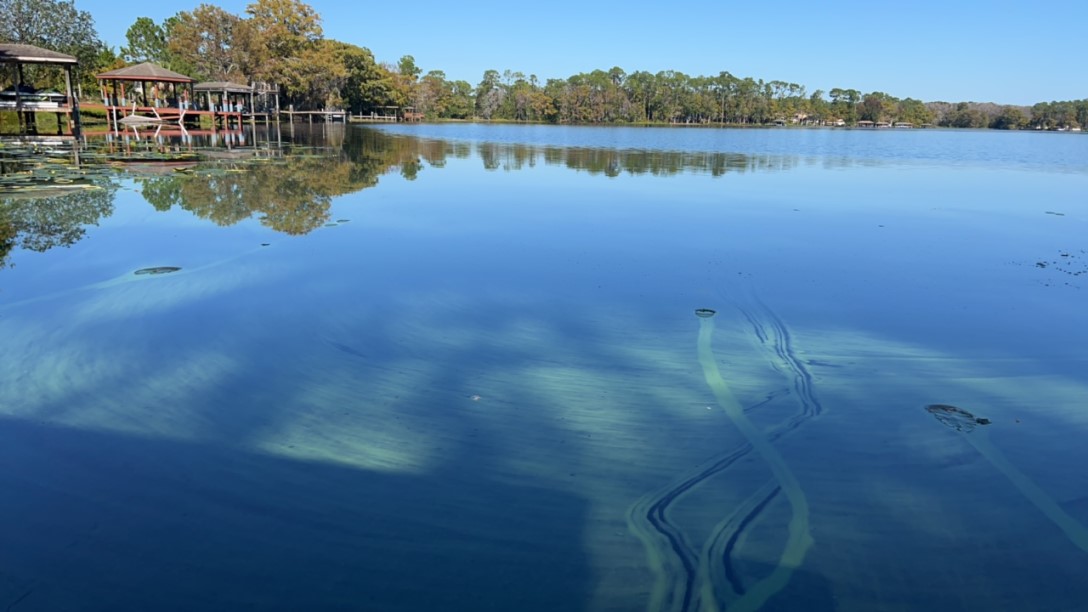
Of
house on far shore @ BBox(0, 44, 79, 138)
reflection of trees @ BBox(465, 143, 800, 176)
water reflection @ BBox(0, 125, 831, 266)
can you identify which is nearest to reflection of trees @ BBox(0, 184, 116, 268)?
water reflection @ BBox(0, 125, 831, 266)

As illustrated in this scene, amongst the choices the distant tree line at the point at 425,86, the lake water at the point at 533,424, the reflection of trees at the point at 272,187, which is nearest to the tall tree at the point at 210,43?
the distant tree line at the point at 425,86

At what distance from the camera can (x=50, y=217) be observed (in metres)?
9.15

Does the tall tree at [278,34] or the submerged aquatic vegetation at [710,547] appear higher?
the tall tree at [278,34]

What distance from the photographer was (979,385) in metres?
4.39

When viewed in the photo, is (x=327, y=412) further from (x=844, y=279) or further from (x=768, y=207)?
(x=768, y=207)

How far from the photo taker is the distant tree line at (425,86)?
161 ft

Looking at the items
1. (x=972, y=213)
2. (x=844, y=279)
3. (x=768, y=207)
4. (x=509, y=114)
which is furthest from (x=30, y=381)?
(x=509, y=114)

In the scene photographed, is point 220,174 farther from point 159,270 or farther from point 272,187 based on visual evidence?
point 159,270

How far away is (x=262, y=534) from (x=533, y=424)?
57.6 inches

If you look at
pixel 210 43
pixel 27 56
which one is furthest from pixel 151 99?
pixel 210 43

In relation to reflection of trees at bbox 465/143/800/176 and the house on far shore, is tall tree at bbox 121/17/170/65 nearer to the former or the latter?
the house on far shore

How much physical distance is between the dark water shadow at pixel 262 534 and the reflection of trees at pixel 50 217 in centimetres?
504

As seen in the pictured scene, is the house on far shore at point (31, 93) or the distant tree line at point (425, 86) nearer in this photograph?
the house on far shore at point (31, 93)

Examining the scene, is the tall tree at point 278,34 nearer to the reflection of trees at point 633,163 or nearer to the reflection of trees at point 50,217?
the reflection of trees at point 633,163
